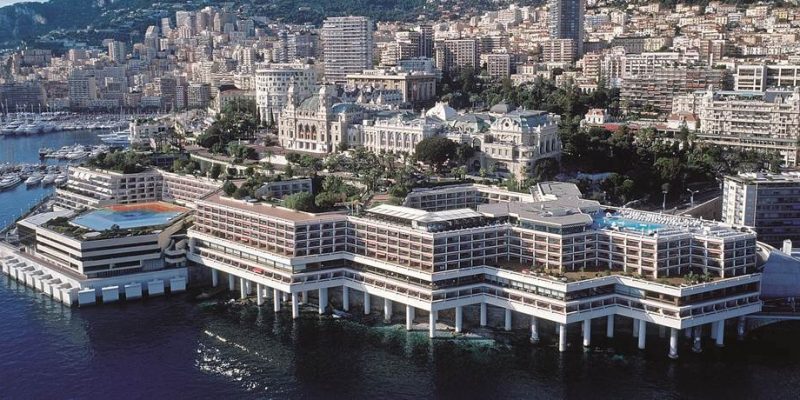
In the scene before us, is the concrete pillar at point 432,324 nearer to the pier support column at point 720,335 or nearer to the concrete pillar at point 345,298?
the concrete pillar at point 345,298

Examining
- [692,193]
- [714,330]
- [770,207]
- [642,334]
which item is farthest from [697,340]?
[692,193]

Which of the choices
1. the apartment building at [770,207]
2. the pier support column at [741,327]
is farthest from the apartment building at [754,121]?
the pier support column at [741,327]

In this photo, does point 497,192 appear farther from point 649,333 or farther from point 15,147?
point 15,147

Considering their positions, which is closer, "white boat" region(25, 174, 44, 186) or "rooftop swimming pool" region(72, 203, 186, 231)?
"rooftop swimming pool" region(72, 203, 186, 231)

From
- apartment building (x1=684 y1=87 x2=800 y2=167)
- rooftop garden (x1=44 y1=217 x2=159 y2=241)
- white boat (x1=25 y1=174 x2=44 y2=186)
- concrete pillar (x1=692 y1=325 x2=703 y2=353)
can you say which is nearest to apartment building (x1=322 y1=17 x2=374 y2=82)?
white boat (x1=25 y1=174 x2=44 y2=186)

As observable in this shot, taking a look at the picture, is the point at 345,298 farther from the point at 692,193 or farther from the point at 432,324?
the point at 692,193

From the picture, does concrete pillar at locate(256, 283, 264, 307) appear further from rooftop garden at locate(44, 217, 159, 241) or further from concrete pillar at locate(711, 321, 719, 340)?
concrete pillar at locate(711, 321, 719, 340)
